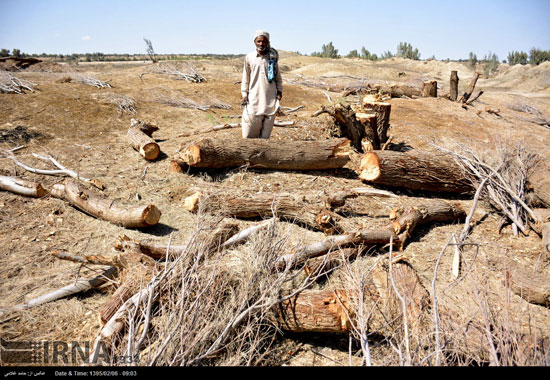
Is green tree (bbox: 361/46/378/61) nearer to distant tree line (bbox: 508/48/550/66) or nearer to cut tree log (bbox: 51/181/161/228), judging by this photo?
distant tree line (bbox: 508/48/550/66)

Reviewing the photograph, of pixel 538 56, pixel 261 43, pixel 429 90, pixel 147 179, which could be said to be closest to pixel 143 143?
pixel 147 179

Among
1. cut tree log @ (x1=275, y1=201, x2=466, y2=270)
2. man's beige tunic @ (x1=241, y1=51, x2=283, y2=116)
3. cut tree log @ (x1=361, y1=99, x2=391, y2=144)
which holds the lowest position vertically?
cut tree log @ (x1=275, y1=201, x2=466, y2=270)

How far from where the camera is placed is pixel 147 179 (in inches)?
194

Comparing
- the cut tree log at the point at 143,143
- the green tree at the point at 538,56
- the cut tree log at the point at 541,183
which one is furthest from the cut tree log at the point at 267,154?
the green tree at the point at 538,56

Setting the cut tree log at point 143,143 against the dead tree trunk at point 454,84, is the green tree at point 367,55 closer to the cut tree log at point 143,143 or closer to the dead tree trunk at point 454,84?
the dead tree trunk at point 454,84

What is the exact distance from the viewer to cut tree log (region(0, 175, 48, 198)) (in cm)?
425

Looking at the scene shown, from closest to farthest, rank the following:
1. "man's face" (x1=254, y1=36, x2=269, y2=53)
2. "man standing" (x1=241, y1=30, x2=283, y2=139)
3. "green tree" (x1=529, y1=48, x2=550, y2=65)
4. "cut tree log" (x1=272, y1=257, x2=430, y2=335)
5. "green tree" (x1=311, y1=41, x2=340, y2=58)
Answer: "cut tree log" (x1=272, y1=257, x2=430, y2=335) → "man's face" (x1=254, y1=36, x2=269, y2=53) → "man standing" (x1=241, y1=30, x2=283, y2=139) → "green tree" (x1=529, y1=48, x2=550, y2=65) → "green tree" (x1=311, y1=41, x2=340, y2=58)

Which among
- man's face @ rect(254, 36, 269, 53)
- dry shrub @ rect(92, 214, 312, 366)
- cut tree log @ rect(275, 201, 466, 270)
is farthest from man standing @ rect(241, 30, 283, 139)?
dry shrub @ rect(92, 214, 312, 366)

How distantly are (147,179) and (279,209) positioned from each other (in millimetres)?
2235

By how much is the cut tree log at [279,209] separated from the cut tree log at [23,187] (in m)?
1.98

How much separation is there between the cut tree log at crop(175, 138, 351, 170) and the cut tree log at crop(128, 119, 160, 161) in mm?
749

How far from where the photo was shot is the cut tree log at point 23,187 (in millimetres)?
4246
